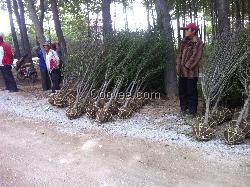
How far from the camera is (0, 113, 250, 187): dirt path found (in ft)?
16.2

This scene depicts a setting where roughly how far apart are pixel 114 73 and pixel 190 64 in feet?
6.12

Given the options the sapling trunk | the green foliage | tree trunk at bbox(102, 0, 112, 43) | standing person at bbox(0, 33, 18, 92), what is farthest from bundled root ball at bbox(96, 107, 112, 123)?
standing person at bbox(0, 33, 18, 92)

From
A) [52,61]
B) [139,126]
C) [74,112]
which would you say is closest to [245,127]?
[139,126]

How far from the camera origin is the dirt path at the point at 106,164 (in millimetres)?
4945

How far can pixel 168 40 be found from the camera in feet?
27.9

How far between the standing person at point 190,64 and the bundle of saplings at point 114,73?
1052mm

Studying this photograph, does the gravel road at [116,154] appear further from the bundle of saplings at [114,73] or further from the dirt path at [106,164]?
the bundle of saplings at [114,73]

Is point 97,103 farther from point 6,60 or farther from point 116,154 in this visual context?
point 6,60

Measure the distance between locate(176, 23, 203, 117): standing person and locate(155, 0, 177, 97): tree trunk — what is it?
50.9 inches

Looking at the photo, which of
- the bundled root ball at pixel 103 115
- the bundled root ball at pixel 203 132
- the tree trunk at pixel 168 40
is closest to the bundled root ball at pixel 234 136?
the bundled root ball at pixel 203 132

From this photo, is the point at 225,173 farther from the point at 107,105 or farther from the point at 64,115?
the point at 64,115

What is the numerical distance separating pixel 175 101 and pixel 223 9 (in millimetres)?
2380

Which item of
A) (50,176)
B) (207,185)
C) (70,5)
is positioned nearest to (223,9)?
(207,185)

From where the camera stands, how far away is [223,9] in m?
8.47
